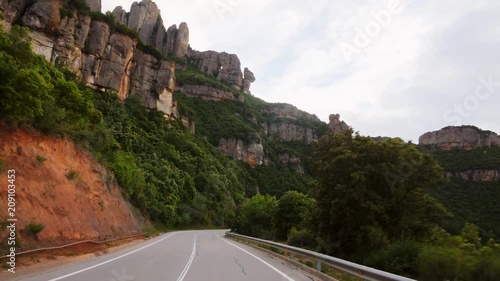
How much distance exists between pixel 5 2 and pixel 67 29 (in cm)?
903

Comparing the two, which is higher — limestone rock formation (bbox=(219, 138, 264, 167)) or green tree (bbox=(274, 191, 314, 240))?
limestone rock formation (bbox=(219, 138, 264, 167))

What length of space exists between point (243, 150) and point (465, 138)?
72501mm

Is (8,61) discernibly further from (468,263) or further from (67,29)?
(67,29)

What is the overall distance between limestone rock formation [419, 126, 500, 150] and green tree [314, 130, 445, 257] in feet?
365

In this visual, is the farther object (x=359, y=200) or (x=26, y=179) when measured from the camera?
(x=26, y=179)

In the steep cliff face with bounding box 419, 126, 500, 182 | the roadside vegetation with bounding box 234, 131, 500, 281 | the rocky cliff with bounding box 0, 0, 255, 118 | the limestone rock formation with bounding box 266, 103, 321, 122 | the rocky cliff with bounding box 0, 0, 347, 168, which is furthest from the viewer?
the limestone rock formation with bounding box 266, 103, 321, 122

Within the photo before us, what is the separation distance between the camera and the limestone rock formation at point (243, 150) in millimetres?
125312

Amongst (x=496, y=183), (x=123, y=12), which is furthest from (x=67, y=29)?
(x=123, y=12)

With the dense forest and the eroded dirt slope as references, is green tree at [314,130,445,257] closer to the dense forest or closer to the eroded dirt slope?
the dense forest

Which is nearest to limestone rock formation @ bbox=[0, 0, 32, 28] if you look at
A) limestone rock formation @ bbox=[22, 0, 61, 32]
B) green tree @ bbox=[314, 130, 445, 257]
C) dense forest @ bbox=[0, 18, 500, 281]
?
limestone rock formation @ bbox=[22, 0, 61, 32]

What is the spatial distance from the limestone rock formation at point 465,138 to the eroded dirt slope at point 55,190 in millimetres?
114597

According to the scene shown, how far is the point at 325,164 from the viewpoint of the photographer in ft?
61.7

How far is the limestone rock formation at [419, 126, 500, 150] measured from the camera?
4562 inches

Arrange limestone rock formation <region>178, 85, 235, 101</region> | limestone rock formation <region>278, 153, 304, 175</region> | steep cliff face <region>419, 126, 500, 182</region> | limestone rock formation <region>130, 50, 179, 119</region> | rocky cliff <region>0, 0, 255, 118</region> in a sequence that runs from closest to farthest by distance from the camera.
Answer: rocky cliff <region>0, 0, 255, 118</region>, limestone rock formation <region>130, 50, 179, 119</region>, steep cliff face <region>419, 126, 500, 182</region>, limestone rock formation <region>278, 153, 304, 175</region>, limestone rock formation <region>178, 85, 235, 101</region>
